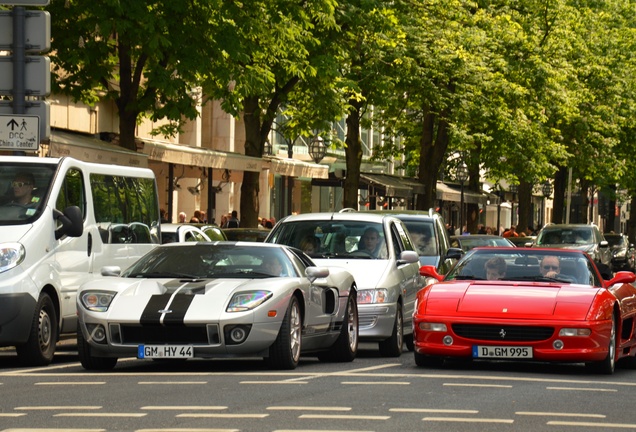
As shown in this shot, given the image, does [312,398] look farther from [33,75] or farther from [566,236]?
[566,236]

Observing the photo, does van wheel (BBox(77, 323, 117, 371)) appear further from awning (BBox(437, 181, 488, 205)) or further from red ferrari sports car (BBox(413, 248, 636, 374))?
awning (BBox(437, 181, 488, 205))

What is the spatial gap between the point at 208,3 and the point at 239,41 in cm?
101

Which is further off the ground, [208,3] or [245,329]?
[208,3]

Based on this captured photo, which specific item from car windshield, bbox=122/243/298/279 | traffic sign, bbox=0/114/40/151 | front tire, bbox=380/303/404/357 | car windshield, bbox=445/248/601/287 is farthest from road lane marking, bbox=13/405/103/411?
traffic sign, bbox=0/114/40/151

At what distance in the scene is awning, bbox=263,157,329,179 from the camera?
125 feet

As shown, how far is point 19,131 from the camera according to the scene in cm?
1909

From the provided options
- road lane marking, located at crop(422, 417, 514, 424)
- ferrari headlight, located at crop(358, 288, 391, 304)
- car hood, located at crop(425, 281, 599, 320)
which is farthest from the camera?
ferrari headlight, located at crop(358, 288, 391, 304)

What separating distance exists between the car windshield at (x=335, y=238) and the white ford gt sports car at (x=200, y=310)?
351cm

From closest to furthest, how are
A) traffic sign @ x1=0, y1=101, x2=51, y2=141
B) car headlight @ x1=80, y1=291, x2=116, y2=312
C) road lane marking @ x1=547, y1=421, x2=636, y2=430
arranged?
road lane marking @ x1=547, y1=421, x2=636, y2=430
car headlight @ x1=80, y1=291, x2=116, y2=312
traffic sign @ x1=0, y1=101, x2=51, y2=141

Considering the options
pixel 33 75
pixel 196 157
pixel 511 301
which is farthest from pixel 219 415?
pixel 196 157

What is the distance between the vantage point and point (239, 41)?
1043 inches

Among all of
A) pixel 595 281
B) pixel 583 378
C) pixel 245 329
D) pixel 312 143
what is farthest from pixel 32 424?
pixel 312 143

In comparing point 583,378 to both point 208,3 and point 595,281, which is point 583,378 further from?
point 208,3

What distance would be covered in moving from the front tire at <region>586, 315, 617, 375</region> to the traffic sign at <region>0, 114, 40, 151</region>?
745cm
